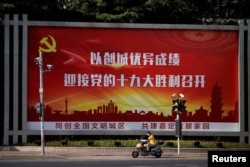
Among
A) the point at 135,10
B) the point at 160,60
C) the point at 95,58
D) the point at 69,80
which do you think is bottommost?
the point at 69,80

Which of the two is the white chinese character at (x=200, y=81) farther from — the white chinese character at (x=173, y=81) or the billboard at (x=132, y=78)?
the white chinese character at (x=173, y=81)

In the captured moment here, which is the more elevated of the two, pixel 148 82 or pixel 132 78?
pixel 132 78

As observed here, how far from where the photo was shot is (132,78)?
36375 mm

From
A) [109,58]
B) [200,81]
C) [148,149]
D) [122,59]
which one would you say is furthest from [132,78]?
[148,149]

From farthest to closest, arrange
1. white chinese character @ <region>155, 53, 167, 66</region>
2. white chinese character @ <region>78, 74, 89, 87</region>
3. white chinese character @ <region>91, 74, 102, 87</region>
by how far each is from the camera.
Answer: white chinese character @ <region>155, 53, 167, 66</region>, white chinese character @ <region>91, 74, 102, 87</region>, white chinese character @ <region>78, 74, 89, 87</region>

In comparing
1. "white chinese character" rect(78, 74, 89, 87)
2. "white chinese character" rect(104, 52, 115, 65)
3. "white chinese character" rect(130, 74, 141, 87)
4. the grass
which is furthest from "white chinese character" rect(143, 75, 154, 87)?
the grass

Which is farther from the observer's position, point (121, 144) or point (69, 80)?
point (69, 80)

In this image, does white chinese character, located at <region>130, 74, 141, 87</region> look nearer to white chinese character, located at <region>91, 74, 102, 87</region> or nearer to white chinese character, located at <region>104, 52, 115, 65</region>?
white chinese character, located at <region>104, 52, 115, 65</region>

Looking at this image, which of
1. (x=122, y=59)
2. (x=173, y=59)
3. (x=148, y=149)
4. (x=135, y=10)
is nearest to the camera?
(x=148, y=149)

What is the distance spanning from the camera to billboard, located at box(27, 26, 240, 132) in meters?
35.8

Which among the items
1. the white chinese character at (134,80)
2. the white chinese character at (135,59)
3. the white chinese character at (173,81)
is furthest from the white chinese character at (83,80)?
the white chinese character at (173,81)

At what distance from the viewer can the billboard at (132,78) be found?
118 ft

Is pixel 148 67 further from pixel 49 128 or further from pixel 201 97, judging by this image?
pixel 49 128

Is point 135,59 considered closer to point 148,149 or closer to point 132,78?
point 132,78
